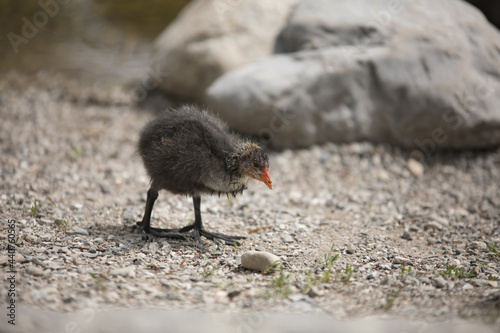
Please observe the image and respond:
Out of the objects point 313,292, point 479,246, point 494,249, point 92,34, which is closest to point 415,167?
point 479,246

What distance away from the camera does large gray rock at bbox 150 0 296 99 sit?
7926 mm

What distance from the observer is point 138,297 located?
346 centimetres

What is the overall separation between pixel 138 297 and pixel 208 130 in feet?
5.61

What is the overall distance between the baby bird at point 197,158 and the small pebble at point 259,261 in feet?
1.79

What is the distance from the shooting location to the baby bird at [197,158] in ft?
14.5

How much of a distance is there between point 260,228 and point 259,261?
3.58 feet

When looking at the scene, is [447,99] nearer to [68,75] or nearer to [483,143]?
[483,143]

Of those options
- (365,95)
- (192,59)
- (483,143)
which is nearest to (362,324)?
(365,95)

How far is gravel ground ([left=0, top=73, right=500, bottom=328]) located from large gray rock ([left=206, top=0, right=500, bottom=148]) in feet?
1.12

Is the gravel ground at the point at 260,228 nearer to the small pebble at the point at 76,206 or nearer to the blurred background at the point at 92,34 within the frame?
the small pebble at the point at 76,206

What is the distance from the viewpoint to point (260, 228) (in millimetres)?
5145

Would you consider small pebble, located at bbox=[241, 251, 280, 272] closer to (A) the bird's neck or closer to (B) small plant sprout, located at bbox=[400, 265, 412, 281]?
(A) the bird's neck

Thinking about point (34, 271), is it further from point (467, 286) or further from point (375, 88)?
point (375, 88)

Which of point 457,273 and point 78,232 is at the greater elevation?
point 78,232
